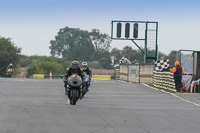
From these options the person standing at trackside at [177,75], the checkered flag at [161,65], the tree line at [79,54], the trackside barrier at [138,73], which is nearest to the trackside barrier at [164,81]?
the person standing at trackside at [177,75]

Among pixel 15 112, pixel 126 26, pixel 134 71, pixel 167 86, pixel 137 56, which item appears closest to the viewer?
pixel 15 112

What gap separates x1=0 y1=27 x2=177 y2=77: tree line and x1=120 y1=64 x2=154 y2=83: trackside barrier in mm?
62278

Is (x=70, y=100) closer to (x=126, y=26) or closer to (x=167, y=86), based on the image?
(x=167, y=86)

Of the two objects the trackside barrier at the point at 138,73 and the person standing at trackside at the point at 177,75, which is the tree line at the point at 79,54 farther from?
the person standing at trackside at the point at 177,75

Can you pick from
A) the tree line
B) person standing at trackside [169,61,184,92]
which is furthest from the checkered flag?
the tree line

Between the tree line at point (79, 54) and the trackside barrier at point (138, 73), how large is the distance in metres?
62.3

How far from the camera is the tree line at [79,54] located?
107 metres

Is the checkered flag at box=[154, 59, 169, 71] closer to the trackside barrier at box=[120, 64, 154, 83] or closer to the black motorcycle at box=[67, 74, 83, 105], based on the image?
the trackside barrier at box=[120, 64, 154, 83]

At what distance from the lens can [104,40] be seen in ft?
462

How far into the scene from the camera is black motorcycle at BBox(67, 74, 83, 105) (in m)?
16.7

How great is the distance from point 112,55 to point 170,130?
366 feet

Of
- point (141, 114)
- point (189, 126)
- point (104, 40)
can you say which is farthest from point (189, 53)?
point (104, 40)

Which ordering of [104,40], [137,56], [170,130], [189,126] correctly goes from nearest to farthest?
[170,130] < [189,126] < [137,56] < [104,40]

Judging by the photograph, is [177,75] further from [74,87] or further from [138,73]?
[138,73]
